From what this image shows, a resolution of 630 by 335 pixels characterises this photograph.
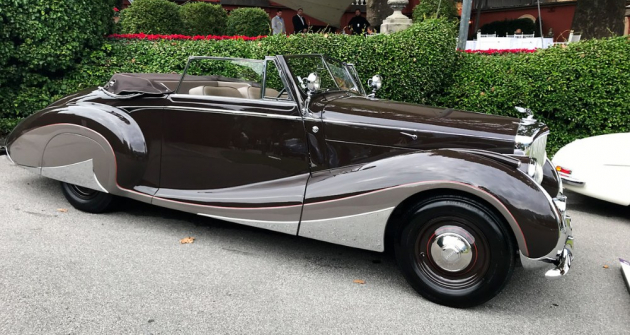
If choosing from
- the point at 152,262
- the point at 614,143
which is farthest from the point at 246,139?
the point at 614,143

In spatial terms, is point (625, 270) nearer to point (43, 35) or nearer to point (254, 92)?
point (254, 92)

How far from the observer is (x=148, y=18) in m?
10.4

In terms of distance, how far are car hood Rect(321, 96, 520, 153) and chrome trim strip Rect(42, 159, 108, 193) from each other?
2.27 meters

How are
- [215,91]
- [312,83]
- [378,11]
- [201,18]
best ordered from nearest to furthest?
[312,83], [215,91], [201,18], [378,11]

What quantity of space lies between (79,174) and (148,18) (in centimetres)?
687

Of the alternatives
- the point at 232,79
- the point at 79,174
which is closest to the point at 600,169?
the point at 232,79

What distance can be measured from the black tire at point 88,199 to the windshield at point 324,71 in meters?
2.22

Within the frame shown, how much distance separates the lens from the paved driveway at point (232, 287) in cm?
302

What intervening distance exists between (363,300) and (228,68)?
244 centimetres

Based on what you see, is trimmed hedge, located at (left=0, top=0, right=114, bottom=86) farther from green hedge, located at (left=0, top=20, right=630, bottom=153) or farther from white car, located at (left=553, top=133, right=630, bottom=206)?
white car, located at (left=553, top=133, right=630, bottom=206)

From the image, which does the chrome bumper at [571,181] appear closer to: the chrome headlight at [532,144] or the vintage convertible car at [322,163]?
the vintage convertible car at [322,163]

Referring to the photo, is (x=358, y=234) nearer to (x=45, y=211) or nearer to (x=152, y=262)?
(x=152, y=262)

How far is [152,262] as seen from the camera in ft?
12.4

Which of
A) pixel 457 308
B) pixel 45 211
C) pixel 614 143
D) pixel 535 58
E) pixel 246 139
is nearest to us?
Result: pixel 457 308
